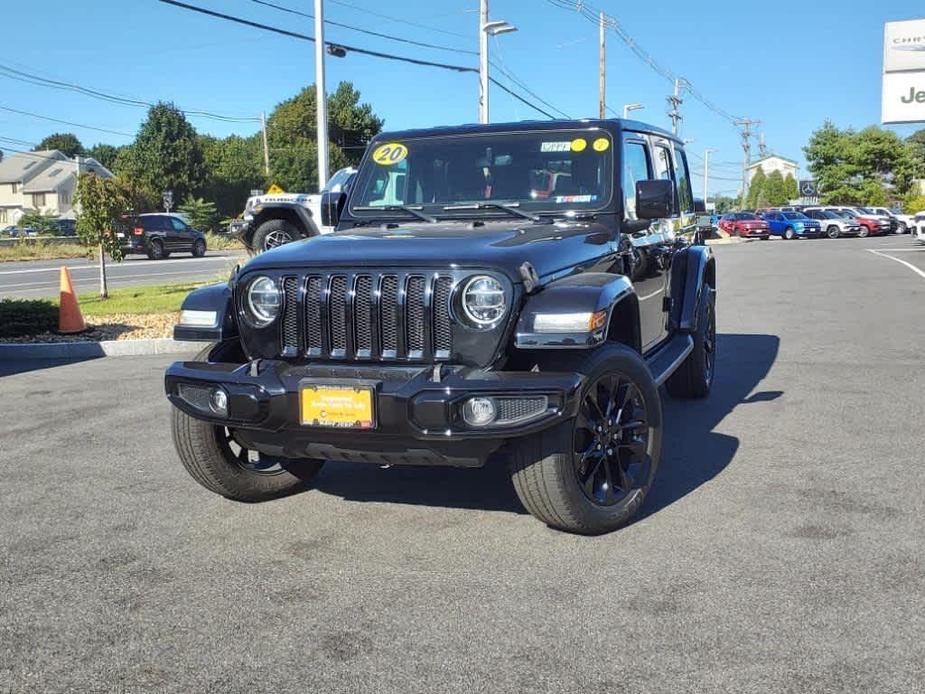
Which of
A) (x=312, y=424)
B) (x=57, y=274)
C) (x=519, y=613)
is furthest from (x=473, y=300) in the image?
(x=57, y=274)

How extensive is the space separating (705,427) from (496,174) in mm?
2364

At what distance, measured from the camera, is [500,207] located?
5191mm

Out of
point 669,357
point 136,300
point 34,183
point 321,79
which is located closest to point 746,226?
point 321,79

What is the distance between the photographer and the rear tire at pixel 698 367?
692cm

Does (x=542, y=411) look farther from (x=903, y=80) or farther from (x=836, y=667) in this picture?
(x=903, y=80)

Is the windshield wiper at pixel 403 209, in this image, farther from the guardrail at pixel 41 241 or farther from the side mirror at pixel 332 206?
the guardrail at pixel 41 241

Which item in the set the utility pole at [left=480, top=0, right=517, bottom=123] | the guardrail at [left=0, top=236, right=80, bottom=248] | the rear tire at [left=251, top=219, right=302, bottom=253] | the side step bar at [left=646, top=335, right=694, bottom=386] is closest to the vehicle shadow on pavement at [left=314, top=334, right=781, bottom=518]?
the side step bar at [left=646, top=335, right=694, bottom=386]

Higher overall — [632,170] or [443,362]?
[632,170]

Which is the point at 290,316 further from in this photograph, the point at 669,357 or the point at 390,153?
the point at 669,357

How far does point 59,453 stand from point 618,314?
3664mm

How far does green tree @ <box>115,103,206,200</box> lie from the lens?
6078 centimetres

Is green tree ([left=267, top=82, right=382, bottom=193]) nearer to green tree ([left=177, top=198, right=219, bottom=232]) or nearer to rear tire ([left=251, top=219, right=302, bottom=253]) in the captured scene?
green tree ([left=177, top=198, right=219, bottom=232])

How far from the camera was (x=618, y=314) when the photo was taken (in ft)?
15.1

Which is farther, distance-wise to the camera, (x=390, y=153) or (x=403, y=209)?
(x=390, y=153)
